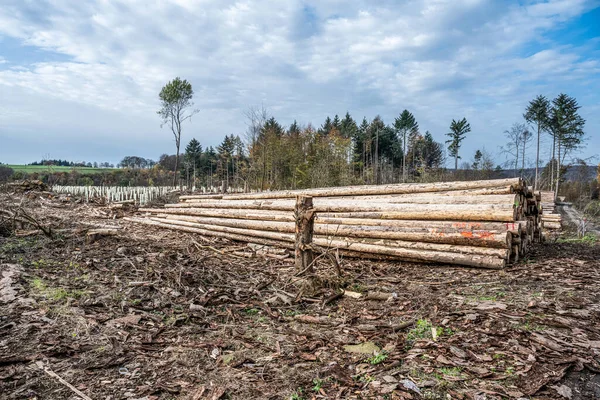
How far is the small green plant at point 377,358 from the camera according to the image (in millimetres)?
2761

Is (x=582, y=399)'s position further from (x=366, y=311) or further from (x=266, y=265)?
(x=266, y=265)

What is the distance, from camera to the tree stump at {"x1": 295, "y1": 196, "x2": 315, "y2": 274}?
478 centimetres

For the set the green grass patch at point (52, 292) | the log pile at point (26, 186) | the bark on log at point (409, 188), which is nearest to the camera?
the green grass patch at point (52, 292)

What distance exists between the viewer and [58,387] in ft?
7.86

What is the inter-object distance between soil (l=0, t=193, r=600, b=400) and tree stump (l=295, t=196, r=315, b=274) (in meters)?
0.27

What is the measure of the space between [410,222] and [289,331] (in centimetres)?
377

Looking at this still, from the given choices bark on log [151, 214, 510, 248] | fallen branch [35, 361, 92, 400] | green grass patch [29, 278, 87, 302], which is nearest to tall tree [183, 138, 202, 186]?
bark on log [151, 214, 510, 248]

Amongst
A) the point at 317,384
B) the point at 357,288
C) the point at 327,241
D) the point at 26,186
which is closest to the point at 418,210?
the point at 327,241

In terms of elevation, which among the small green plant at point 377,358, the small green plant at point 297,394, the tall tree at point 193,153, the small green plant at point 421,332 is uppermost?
the tall tree at point 193,153

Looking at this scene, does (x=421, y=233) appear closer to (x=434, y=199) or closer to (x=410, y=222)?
(x=410, y=222)

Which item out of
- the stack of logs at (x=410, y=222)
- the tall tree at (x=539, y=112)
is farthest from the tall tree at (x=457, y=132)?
the stack of logs at (x=410, y=222)

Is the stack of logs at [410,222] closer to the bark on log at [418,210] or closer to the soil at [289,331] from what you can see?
the bark on log at [418,210]

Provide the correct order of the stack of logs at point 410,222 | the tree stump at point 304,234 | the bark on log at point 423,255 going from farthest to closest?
the stack of logs at point 410,222 < the bark on log at point 423,255 < the tree stump at point 304,234

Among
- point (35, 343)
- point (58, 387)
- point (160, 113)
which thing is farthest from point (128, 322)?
point (160, 113)
